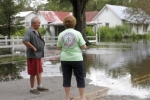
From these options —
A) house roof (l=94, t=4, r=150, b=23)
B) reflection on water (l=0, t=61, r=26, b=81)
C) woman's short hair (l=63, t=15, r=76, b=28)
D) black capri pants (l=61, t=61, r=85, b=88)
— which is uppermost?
house roof (l=94, t=4, r=150, b=23)

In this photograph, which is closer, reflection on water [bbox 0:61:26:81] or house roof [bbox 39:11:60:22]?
reflection on water [bbox 0:61:26:81]

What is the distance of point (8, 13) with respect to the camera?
1151 inches

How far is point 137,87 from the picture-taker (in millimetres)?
8789

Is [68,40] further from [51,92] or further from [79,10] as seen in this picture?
[79,10]

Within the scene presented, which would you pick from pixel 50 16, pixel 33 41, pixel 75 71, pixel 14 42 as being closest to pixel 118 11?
pixel 50 16

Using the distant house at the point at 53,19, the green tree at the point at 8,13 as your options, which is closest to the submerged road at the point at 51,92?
the green tree at the point at 8,13

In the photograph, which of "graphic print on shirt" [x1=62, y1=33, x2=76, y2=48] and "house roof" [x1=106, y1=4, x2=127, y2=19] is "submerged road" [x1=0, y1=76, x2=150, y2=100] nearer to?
"graphic print on shirt" [x1=62, y1=33, x2=76, y2=48]

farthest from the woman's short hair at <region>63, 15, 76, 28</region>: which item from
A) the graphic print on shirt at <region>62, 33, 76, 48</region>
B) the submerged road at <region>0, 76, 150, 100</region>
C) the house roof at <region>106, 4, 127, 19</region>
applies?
the house roof at <region>106, 4, 127, 19</region>

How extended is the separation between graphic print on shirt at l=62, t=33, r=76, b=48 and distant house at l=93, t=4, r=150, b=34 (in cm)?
→ 5000

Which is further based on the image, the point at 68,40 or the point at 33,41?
the point at 33,41

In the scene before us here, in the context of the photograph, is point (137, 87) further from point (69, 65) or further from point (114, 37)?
point (114, 37)

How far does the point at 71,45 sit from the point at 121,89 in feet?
8.80

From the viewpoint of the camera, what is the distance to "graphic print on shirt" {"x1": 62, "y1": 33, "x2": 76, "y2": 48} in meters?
6.58

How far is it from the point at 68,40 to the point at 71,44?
0.36 ft
